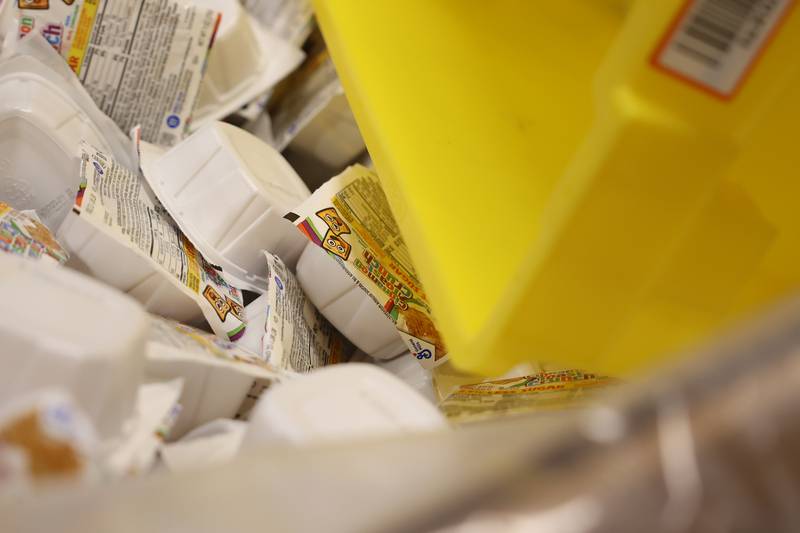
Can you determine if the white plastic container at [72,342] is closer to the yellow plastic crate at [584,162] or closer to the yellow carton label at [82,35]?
the yellow plastic crate at [584,162]

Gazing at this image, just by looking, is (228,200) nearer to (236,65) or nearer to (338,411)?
(236,65)

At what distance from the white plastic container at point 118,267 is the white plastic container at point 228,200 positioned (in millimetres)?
113

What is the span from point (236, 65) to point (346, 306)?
1.55 feet

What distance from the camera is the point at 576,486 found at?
1.02 feet

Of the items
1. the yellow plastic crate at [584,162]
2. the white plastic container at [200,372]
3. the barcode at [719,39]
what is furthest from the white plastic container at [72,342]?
the barcode at [719,39]

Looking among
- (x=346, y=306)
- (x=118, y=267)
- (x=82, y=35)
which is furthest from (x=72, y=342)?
(x=82, y=35)

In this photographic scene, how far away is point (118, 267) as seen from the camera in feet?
2.47

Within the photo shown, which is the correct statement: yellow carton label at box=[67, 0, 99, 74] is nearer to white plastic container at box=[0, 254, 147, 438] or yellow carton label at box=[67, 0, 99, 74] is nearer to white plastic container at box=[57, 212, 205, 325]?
white plastic container at box=[57, 212, 205, 325]

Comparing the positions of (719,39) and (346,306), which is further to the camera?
(346,306)

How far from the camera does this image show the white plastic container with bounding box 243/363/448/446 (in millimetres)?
484

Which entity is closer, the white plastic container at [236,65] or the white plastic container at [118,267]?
the white plastic container at [118,267]

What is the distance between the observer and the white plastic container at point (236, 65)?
3.65 feet

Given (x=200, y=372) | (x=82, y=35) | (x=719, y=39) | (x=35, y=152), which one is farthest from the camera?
(x=82, y=35)

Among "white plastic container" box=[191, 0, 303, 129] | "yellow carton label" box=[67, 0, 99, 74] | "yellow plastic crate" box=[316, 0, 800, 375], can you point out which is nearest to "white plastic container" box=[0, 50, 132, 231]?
"yellow carton label" box=[67, 0, 99, 74]
